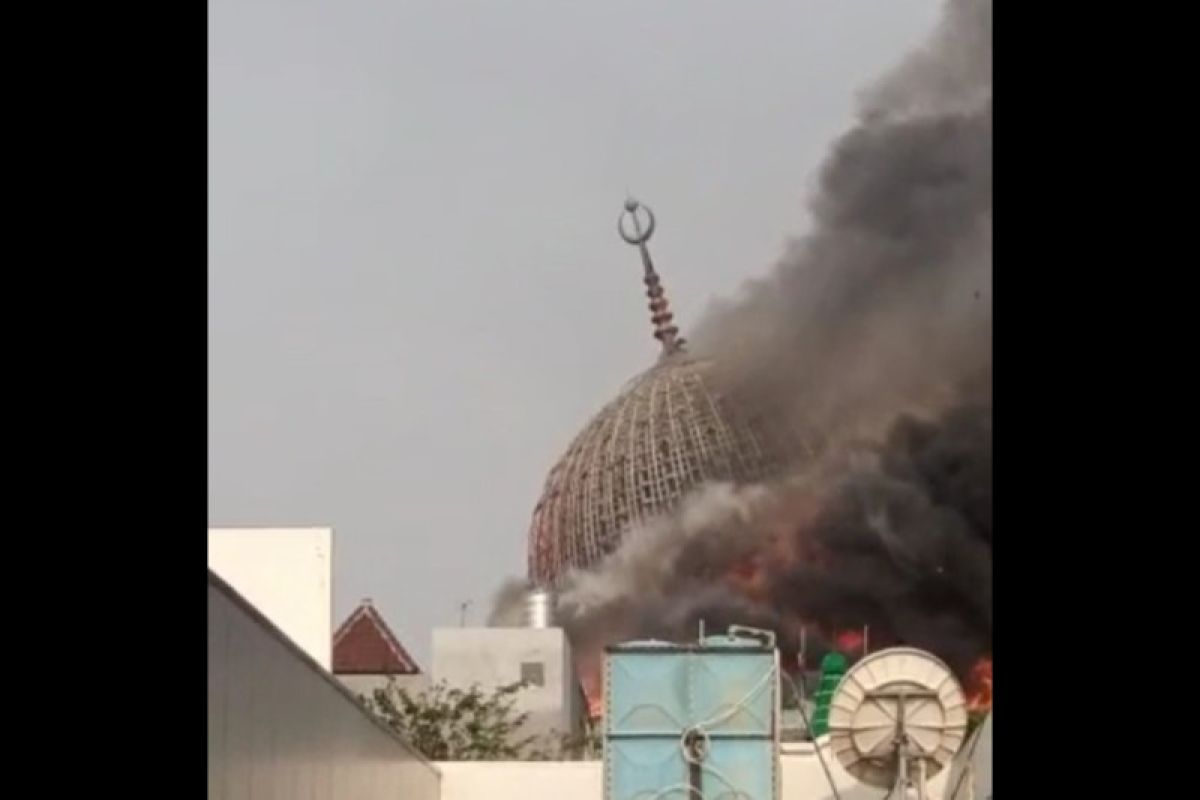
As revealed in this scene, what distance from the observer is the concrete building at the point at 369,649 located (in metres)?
44.5

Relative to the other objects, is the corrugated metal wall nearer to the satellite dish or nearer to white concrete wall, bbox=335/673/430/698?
the satellite dish

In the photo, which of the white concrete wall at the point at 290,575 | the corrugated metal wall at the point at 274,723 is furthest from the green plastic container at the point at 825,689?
the corrugated metal wall at the point at 274,723

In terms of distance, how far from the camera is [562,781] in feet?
70.2

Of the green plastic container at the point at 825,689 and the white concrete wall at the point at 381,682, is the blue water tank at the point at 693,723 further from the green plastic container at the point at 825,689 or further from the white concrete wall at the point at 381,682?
the white concrete wall at the point at 381,682

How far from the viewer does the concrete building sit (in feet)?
146

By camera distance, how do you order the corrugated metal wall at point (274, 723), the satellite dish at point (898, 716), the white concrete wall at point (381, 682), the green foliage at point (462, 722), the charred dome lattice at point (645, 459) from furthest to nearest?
the charred dome lattice at point (645, 459), the white concrete wall at point (381, 682), the green foliage at point (462, 722), the satellite dish at point (898, 716), the corrugated metal wall at point (274, 723)

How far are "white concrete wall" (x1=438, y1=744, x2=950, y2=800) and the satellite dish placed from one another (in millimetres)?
4274

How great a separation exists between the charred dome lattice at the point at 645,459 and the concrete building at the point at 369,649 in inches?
340
